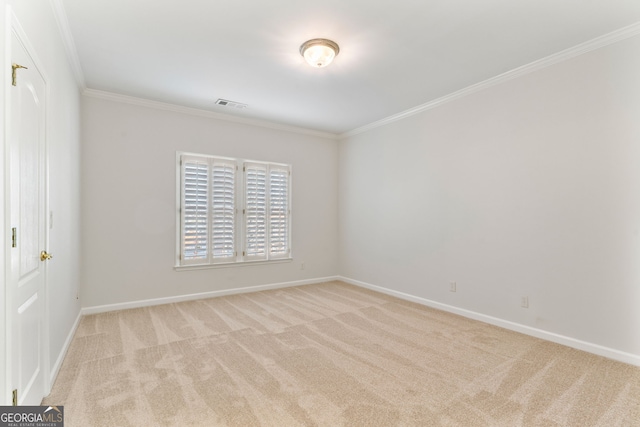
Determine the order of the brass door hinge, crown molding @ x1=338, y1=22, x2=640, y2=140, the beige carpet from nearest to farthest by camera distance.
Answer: the brass door hinge
the beige carpet
crown molding @ x1=338, y1=22, x2=640, y2=140

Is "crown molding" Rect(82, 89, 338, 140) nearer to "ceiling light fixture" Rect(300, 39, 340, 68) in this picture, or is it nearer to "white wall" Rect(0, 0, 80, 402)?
"white wall" Rect(0, 0, 80, 402)

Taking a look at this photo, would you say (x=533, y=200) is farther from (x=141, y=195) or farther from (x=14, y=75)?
(x=141, y=195)

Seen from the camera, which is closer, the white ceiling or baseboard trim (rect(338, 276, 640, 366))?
the white ceiling

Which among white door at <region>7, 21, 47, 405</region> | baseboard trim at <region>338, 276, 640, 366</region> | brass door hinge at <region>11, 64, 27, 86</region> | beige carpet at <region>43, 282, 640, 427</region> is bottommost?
beige carpet at <region>43, 282, 640, 427</region>

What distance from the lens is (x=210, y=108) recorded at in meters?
4.56

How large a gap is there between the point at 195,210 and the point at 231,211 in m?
0.54

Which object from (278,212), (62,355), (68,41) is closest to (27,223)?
(62,355)

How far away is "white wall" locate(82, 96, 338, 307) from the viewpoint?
13.0 feet

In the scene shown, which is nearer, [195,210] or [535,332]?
[535,332]

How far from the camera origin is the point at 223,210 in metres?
4.79

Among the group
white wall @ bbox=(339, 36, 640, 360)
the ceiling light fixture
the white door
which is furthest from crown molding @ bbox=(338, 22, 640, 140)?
the white door

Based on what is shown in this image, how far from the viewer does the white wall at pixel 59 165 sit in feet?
6.82

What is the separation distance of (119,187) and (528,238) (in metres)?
4.94

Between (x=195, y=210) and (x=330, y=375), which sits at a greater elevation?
(x=195, y=210)
